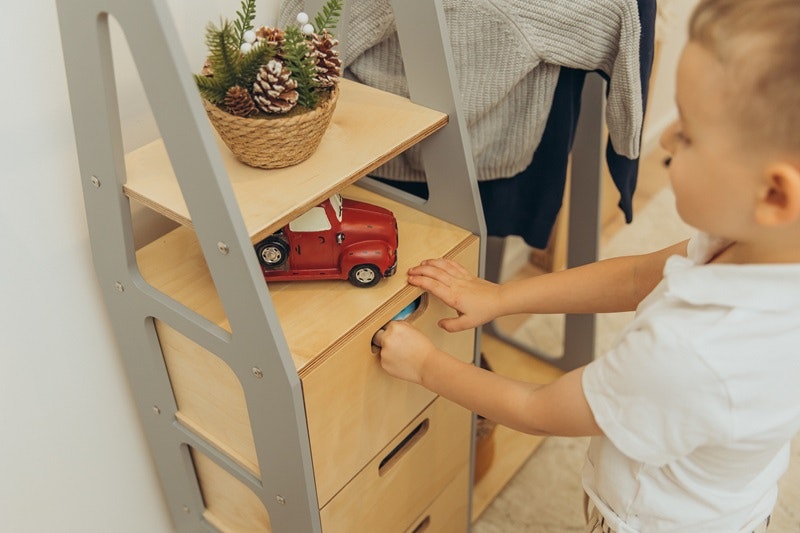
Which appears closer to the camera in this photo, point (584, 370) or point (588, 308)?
point (584, 370)

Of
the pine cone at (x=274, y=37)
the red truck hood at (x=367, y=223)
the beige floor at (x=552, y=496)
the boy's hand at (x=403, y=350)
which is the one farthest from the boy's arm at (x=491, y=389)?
the beige floor at (x=552, y=496)

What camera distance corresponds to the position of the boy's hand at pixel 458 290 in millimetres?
882

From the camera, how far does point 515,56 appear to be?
932 mm

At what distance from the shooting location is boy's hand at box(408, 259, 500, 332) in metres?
0.88

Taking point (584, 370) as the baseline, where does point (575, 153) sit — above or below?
below

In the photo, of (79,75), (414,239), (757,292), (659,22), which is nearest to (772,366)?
(757,292)

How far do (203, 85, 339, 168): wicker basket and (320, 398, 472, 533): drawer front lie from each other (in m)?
0.41

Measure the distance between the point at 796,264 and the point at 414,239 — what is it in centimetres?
45

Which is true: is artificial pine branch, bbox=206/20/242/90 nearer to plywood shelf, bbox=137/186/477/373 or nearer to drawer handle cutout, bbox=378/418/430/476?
plywood shelf, bbox=137/186/477/373

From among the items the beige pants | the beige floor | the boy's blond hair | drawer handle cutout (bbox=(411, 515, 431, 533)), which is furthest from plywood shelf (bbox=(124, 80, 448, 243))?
the beige floor

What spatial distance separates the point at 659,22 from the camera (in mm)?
1540

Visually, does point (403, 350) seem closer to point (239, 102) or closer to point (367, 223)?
point (367, 223)

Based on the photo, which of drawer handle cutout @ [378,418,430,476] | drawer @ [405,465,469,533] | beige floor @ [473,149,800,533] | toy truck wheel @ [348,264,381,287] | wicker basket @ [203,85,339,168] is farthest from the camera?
beige floor @ [473,149,800,533]

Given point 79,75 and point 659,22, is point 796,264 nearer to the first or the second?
point 79,75
